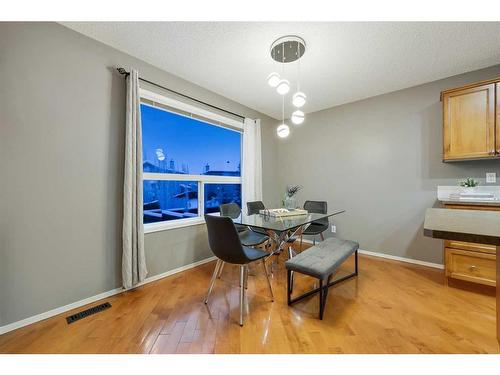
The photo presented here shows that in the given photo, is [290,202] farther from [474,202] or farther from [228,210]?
[474,202]

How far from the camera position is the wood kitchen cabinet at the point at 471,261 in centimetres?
204

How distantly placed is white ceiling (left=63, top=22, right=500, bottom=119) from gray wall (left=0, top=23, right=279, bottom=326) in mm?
362

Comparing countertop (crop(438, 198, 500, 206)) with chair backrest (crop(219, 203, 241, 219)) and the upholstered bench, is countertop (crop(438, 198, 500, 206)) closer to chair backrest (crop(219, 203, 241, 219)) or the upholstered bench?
the upholstered bench

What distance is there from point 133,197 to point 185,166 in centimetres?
87

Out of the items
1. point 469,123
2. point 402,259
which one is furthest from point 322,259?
point 469,123

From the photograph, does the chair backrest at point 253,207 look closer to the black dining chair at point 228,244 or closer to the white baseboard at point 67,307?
the black dining chair at point 228,244

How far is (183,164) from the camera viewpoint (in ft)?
9.20

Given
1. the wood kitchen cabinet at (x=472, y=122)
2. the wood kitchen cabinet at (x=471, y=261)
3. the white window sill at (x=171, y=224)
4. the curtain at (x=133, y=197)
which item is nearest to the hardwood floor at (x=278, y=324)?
the wood kitchen cabinet at (x=471, y=261)

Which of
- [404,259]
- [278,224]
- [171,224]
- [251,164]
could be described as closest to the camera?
[278,224]

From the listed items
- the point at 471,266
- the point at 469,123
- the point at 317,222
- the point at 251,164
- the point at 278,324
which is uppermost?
the point at 469,123

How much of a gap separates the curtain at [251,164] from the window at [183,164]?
14 centimetres

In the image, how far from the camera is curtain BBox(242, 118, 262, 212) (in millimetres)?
3461

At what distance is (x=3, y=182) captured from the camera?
153 cm

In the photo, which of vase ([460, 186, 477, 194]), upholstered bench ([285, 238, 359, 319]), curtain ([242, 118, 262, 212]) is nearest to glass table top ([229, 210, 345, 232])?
upholstered bench ([285, 238, 359, 319])
